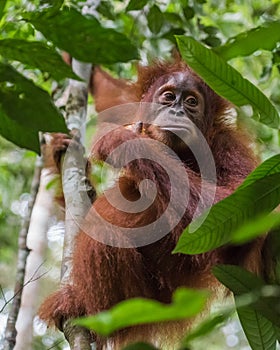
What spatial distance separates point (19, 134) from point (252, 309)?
33.8 inches

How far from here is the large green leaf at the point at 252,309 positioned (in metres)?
1.59

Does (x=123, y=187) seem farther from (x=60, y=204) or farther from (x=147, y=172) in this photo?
(x=60, y=204)

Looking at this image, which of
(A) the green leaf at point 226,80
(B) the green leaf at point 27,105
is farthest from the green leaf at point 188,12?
(B) the green leaf at point 27,105

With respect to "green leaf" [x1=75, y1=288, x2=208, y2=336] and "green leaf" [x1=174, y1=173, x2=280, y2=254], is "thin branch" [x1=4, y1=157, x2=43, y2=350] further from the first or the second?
"green leaf" [x1=75, y1=288, x2=208, y2=336]

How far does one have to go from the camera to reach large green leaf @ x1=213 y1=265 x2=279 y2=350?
1592 millimetres

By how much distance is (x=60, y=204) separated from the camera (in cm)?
414

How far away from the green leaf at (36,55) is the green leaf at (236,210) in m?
0.54

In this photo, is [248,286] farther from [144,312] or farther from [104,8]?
[104,8]

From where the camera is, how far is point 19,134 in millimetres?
1705

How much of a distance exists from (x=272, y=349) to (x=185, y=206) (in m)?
1.31

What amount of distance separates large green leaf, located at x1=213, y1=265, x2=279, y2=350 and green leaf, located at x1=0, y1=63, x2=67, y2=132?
614 millimetres

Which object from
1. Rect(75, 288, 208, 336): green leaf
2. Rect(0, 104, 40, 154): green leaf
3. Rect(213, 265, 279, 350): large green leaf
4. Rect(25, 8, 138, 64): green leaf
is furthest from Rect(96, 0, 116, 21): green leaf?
Rect(75, 288, 208, 336): green leaf

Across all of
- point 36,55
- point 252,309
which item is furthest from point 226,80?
point 252,309

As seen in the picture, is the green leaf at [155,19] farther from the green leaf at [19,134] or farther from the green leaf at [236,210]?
the green leaf at [236,210]
